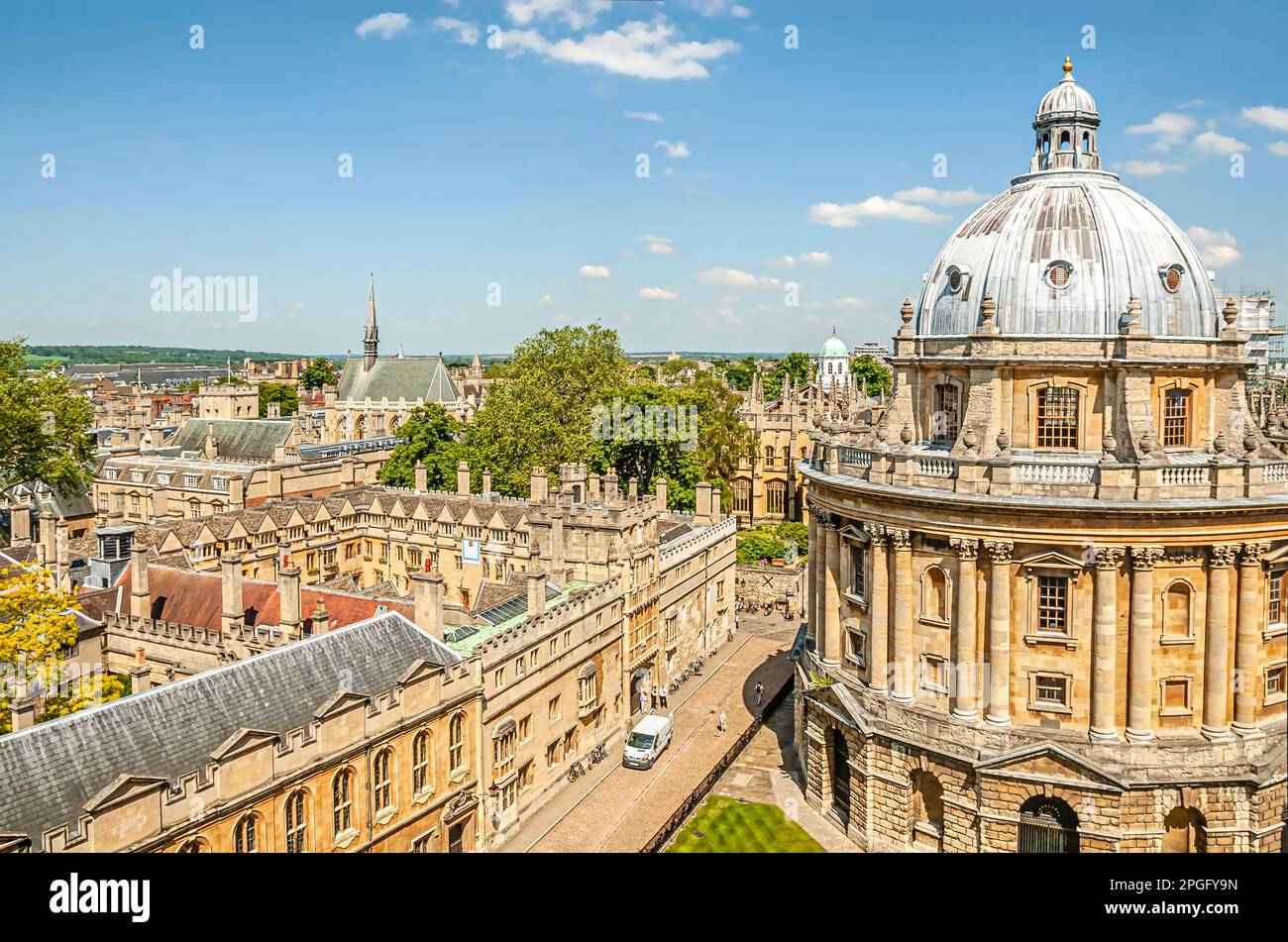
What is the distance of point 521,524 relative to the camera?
51.7 metres

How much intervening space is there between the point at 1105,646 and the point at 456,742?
2015 cm

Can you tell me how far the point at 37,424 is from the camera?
162 feet

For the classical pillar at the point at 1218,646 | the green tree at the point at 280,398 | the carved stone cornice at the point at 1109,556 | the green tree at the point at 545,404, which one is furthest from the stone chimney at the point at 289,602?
the green tree at the point at 280,398

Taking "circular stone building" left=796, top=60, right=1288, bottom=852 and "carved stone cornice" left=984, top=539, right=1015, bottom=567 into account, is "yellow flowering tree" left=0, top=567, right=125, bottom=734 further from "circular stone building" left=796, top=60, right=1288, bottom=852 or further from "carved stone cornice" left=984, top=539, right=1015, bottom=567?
"carved stone cornice" left=984, top=539, right=1015, bottom=567

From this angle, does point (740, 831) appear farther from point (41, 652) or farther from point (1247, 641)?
point (41, 652)

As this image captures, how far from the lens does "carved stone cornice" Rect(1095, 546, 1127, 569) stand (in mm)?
29328

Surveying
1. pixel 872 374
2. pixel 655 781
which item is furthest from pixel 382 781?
pixel 872 374

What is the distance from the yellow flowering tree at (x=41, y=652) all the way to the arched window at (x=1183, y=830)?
32.2 metres

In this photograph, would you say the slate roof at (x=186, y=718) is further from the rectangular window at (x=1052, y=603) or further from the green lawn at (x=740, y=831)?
the rectangular window at (x=1052, y=603)

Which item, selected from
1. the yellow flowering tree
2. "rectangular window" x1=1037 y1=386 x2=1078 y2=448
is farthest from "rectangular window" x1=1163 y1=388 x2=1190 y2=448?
the yellow flowering tree

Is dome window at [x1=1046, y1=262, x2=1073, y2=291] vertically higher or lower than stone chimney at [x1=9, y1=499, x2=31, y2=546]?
higher

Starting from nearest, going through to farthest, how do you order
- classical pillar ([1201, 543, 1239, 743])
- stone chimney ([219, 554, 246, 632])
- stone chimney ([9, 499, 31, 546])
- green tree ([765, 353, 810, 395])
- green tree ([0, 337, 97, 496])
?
classical pillar ([1201, 543, 1239, 743]) < stone chimney ([219, 554, 246, 632]) < green tree ([0, 337, 97, 496]) < stone chimney ([9, 499, 31, 546]) < green tree ([765, 353, 810, 395])

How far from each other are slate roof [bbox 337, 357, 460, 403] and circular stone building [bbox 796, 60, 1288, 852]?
313 feet
